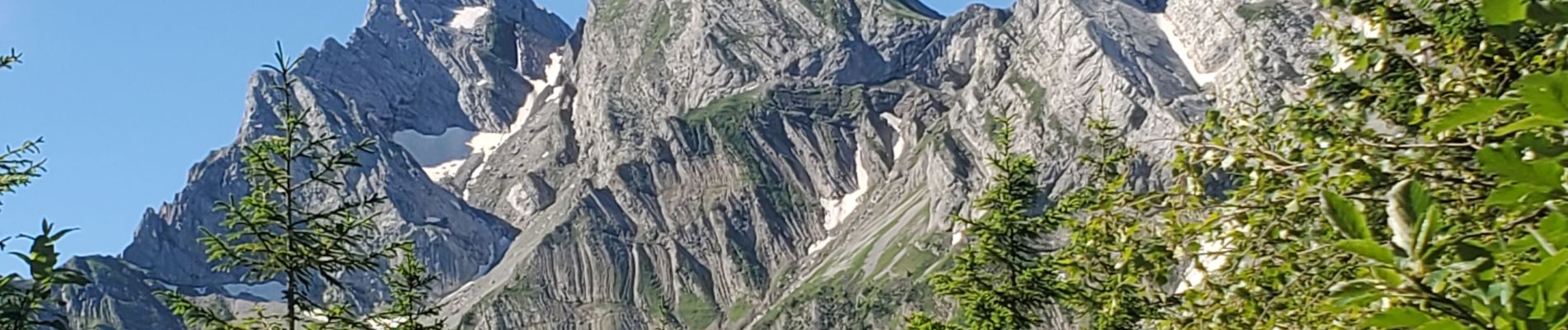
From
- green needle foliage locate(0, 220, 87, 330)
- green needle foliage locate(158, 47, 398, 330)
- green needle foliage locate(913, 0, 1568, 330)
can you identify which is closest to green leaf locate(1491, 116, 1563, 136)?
green needle foliage locate(913, 0, 1568, 330)

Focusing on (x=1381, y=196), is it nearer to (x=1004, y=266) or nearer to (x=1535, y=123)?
(x=1535, y=123)

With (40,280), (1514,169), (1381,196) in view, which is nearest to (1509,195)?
(1514,169)

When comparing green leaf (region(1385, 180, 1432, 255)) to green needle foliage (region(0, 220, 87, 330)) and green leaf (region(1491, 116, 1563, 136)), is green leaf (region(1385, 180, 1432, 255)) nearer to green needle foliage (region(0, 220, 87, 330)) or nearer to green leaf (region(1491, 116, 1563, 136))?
green leaf (region(1491, 116, 1563, 136))

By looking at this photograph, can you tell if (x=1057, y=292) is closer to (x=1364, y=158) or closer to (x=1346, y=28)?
(x=1346, y=28)

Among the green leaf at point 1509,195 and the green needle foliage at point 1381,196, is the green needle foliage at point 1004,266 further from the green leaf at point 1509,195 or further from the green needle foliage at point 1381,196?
the green leaf at point 1509,195

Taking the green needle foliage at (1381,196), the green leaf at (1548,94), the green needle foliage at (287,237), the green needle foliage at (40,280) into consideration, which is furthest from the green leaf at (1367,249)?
the green needle foliage at (287,237)
